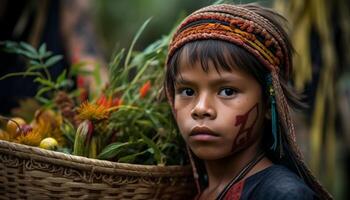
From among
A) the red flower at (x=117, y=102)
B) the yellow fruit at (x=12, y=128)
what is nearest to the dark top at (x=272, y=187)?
the red flower at (x=117, y=102)

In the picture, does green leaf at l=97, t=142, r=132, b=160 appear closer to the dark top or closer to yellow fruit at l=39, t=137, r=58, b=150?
yellow fruit at l=39, t=137, r=58, b=150

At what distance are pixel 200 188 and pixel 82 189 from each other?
1.41 ft

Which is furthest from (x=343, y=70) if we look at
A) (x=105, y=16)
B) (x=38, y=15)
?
(x=105, y=16)

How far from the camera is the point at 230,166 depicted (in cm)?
202

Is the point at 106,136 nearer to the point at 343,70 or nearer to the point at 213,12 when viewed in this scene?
the point at 213,12

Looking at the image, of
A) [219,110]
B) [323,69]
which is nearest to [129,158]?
[219,110]

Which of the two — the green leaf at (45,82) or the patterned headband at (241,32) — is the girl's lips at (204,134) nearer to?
the patterned headband at (241,32)

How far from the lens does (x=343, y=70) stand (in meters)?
4.16

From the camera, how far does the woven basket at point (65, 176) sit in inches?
71.8

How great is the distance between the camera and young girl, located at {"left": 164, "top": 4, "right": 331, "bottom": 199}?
1892mm

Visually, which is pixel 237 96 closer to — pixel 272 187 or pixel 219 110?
pixel 219 110

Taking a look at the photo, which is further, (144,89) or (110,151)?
(144,89)

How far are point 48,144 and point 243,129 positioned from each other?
24.5 inches

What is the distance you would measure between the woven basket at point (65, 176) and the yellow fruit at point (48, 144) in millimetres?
178
